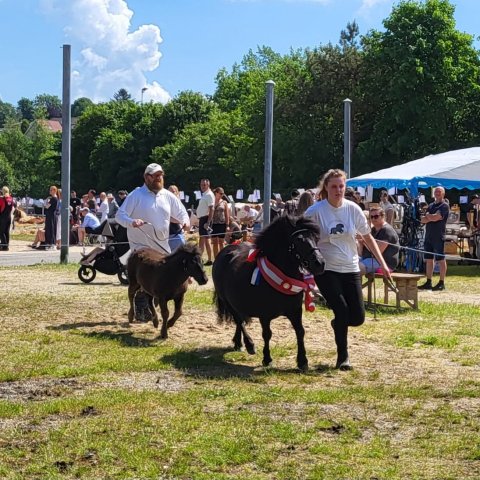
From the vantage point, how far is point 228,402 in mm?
6715

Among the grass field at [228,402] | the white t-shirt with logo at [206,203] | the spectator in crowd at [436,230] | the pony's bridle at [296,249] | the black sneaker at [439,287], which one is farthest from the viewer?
the white t-shirt with logo at [206,203]

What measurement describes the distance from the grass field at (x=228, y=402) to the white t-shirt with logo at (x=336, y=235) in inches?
39.5

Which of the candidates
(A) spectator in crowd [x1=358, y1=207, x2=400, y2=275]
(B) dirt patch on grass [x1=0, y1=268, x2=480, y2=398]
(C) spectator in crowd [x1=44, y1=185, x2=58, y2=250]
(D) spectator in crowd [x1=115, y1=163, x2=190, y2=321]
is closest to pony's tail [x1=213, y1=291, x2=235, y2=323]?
(B) dirt patch on grass [x1=0, y1=268, x2=480, y2=398]

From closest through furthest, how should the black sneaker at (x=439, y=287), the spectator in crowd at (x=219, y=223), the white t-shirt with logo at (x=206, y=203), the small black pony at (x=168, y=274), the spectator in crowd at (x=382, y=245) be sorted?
the small black pony at (x=168, y=274) → the spectator in crowd at (x=382, y=245) → the black sneaker at (x=439, y=287) → the white t-shirt with logo at (x=206, y=203) → the spectator in crowd at (x=219, y=223)

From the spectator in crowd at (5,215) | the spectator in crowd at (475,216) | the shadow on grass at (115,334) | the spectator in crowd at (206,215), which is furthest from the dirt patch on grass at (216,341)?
the spectator in crowd at (5,215)

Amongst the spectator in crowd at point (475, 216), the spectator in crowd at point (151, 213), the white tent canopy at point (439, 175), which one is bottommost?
the spectator in crowd at point (151, 213)

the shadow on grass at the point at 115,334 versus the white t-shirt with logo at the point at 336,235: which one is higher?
the white t-shirt with logo at the point at 336,235

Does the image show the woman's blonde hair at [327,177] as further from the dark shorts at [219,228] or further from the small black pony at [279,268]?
the dark shorts at [219,228]

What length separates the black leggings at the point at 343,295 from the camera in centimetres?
832

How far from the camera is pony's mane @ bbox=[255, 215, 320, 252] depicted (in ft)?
26.3

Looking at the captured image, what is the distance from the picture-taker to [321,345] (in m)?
9.84

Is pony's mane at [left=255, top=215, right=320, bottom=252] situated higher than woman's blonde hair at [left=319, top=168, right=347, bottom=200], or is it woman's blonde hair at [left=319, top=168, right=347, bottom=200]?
woman's blonde hair at [left=319, top=168, right=347, bottom=200]

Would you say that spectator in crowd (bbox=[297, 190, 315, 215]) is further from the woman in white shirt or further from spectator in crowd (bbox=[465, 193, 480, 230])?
spectator in crowd (bbox=[465, 193, 480, 230])

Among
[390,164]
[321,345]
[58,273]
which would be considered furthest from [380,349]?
[390,164]
